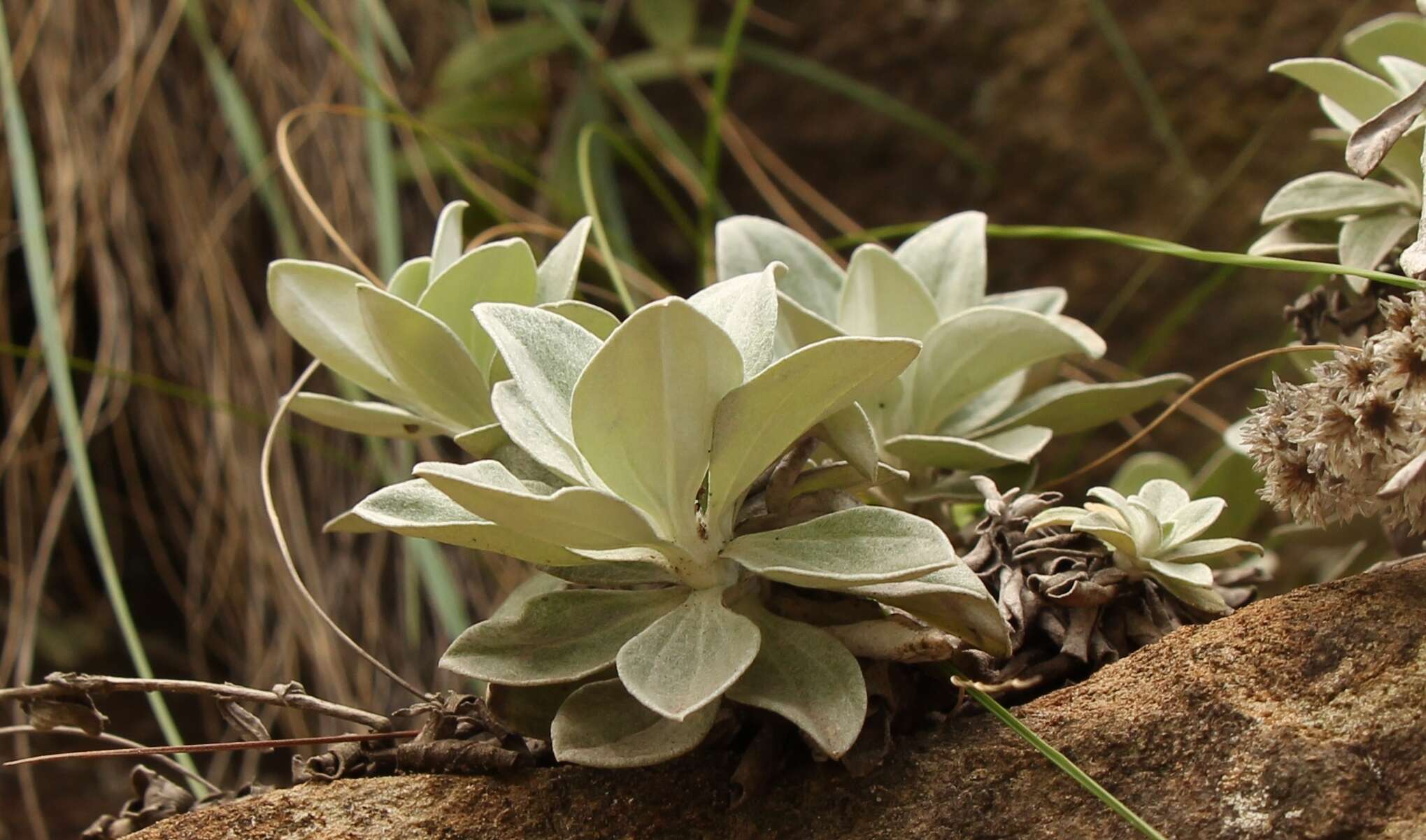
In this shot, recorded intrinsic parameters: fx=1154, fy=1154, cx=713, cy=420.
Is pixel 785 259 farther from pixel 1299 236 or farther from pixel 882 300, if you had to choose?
pixel 1299 236

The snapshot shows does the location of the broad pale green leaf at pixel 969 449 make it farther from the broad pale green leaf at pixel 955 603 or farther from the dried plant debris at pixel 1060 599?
the broad pale green leaf at pixel 955 603

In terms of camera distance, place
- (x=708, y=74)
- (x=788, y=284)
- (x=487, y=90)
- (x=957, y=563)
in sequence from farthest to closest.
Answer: (x=708, y=74) → (x=487, y=90) → (x=788, y=284) → (x=957, y=563)

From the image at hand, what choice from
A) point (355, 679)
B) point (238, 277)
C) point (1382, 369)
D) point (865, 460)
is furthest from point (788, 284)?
point (238, 277)

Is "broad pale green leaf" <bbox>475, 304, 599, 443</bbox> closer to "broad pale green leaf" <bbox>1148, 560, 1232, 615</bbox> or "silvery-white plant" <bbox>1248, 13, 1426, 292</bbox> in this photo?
"broad pale green leaf" <bbox>1148, 560, 1232, 615</bbox>

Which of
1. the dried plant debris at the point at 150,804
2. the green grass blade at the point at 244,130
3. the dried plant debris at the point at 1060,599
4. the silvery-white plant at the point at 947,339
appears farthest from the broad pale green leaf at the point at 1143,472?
the green grass blade at the point at 244,130

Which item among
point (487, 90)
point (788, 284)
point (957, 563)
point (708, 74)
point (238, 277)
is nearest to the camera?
point (957, 563)

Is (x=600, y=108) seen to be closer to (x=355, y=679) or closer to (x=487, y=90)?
(x=487, y=90)
